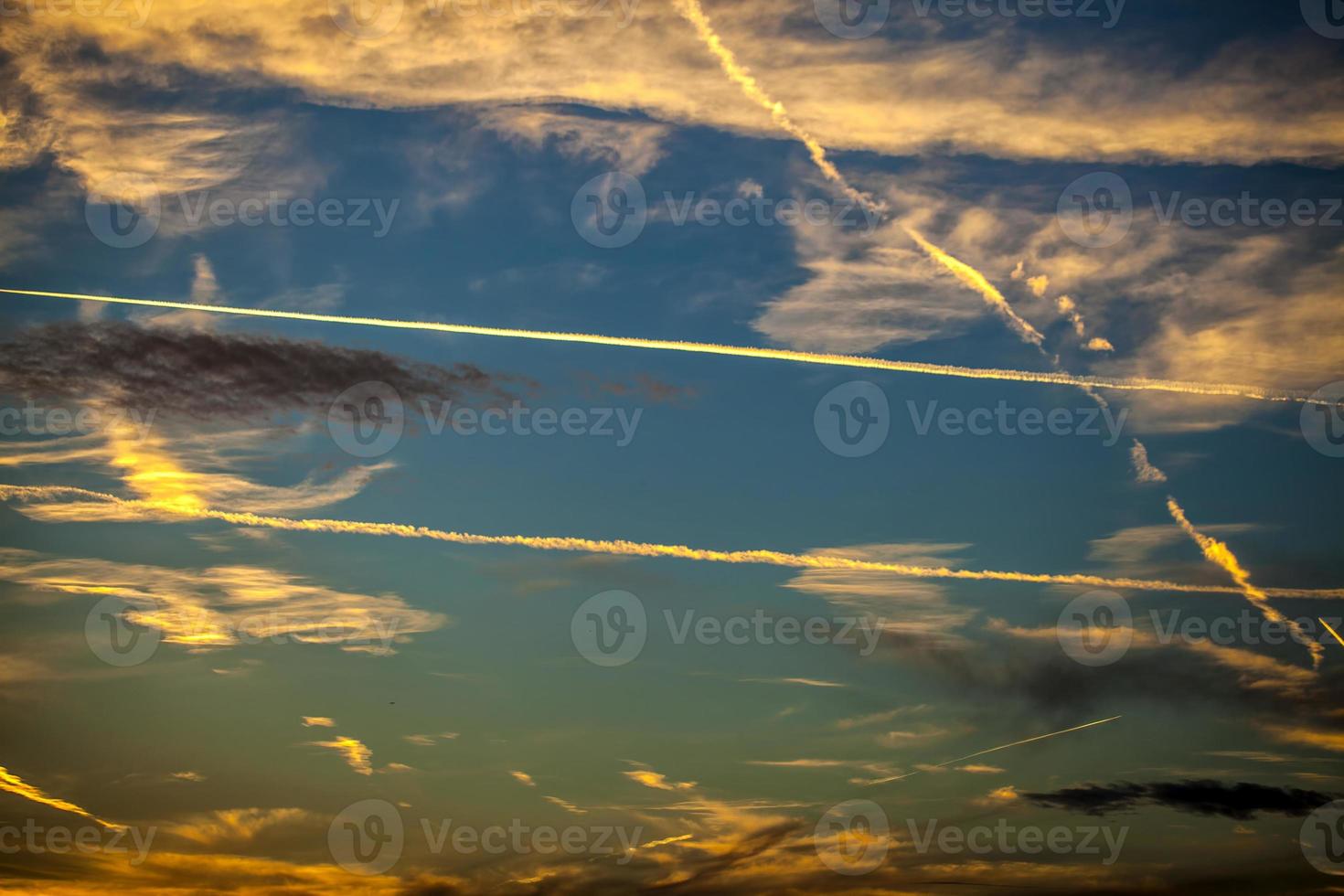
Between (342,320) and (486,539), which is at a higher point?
(342,320)

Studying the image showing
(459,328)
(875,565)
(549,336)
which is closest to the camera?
(459,328)

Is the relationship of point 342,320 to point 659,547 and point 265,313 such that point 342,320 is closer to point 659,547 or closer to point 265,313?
point 265,313

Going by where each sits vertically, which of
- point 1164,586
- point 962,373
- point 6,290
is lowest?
point 1164,586

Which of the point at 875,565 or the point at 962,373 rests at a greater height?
the point at 962,373

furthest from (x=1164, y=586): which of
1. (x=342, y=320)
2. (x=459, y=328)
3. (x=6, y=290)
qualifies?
(x=6, y=290)

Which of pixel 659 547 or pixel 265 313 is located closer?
pixel 265 313

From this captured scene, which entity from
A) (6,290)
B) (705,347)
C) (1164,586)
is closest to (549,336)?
(705,347)

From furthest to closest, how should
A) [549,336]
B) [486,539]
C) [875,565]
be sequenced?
[875,565] < [486,539] < [549,336]

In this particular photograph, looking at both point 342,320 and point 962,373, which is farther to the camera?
point 962,373

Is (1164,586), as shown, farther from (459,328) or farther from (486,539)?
(459,328)
